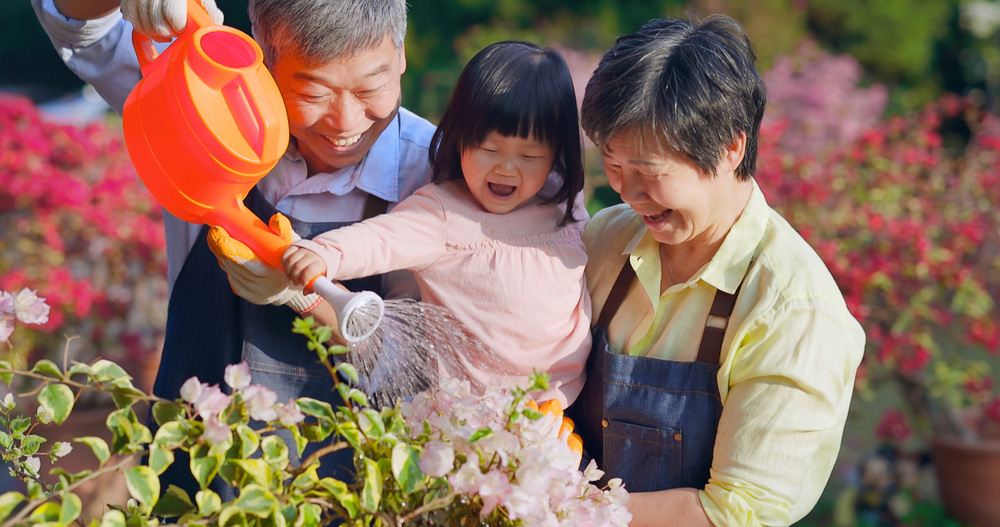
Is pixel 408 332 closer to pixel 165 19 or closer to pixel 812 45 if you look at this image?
pixel 165 19

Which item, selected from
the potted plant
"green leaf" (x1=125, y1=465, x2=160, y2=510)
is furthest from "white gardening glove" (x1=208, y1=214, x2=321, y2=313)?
the potted plant

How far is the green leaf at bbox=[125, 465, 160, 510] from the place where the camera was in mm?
917

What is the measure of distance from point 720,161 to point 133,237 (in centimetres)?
268

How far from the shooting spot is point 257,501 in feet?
3.07

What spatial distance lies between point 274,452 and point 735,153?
0.88m

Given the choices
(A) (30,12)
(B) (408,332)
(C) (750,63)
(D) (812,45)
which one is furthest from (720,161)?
(A) (30,12)

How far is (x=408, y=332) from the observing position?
1584 mm

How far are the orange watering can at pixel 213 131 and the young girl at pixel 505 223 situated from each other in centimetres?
22

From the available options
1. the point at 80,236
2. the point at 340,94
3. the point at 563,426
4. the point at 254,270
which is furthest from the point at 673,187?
the point at 80,236

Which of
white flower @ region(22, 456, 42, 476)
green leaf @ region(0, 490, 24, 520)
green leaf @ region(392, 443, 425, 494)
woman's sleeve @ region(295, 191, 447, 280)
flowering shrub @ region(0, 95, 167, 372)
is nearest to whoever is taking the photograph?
green leaf @ region(0, 490, 24, 520)

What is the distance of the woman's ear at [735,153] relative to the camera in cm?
142

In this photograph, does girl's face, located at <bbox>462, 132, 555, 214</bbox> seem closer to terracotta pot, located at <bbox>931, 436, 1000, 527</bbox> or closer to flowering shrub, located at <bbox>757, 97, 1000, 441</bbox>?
flowering shrub, located at <bbox>757, 97, 1000, 441</bbox>

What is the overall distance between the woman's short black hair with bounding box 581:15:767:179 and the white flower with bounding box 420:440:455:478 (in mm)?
657

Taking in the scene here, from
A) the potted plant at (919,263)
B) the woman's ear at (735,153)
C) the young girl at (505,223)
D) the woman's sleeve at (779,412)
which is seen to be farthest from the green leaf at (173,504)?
the potted plant at (919,263)
